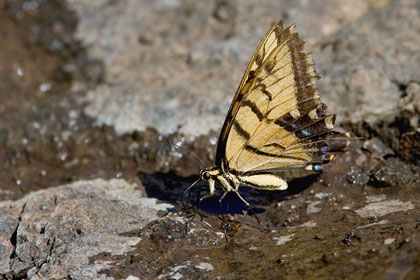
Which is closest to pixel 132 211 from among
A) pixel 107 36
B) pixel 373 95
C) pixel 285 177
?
pixel 285 177

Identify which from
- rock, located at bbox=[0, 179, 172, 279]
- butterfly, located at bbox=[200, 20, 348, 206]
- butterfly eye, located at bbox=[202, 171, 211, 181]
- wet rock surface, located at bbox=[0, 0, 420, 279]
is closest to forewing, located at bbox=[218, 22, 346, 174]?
butterfly, located at bbox=[200, 20, 348, 206]

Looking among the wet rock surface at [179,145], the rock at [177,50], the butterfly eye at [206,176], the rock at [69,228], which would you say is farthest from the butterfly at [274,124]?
the rock at [177,50]

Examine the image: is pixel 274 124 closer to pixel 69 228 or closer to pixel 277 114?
pixel 277 114

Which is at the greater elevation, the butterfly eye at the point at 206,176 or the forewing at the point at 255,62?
the forewing at the point at 255,62

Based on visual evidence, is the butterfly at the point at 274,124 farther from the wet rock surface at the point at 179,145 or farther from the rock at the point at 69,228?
the rock at the point at 69,228

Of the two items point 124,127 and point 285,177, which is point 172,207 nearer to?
point 285,177

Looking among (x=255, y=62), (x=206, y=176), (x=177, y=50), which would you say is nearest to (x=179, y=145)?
(x=206, y=176)

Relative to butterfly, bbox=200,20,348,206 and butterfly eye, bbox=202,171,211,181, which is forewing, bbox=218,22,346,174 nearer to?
butterfly, bbox=200,20,348,206
